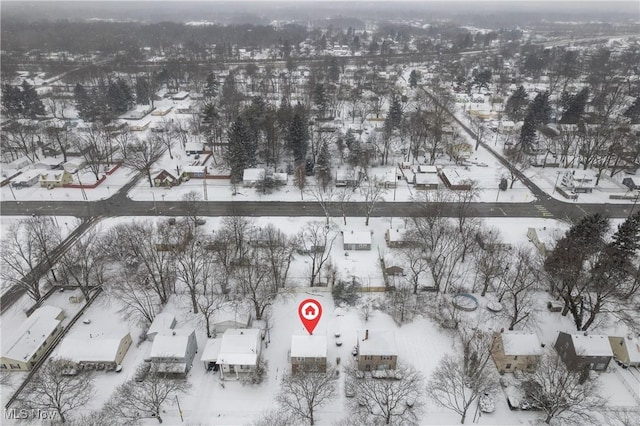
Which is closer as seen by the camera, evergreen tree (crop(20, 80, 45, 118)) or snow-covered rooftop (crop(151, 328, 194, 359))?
snow-covered rooftop (crop(151, 328, 194, 359))

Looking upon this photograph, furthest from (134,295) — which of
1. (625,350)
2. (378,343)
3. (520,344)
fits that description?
(625,350)

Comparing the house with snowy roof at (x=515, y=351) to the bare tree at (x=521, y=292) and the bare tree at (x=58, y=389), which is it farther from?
the bare tree at (x=58, y=389)

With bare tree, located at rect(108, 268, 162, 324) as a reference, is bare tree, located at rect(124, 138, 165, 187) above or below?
above

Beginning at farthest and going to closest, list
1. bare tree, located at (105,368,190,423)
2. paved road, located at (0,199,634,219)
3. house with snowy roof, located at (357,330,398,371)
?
1. paved road, located at (0,199,634,219)
2. house with snowy roof, located at (357,330,398,371)
3. bare tree, located at (105,368,190,423)

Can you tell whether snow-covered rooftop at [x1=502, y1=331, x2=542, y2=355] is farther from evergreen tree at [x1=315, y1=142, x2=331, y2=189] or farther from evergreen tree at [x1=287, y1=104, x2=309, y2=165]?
evergreen tree at [x1=287, y1=104, x2=309, y2=165]

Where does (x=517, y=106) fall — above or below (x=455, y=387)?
above

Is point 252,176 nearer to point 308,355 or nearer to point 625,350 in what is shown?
point 308,355

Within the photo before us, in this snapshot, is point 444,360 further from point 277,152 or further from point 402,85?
point 402,85

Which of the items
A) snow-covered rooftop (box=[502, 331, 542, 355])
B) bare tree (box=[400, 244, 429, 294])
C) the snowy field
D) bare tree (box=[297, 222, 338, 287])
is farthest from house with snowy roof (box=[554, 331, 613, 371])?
bare tree (box=[297, 222, 338, 287])
